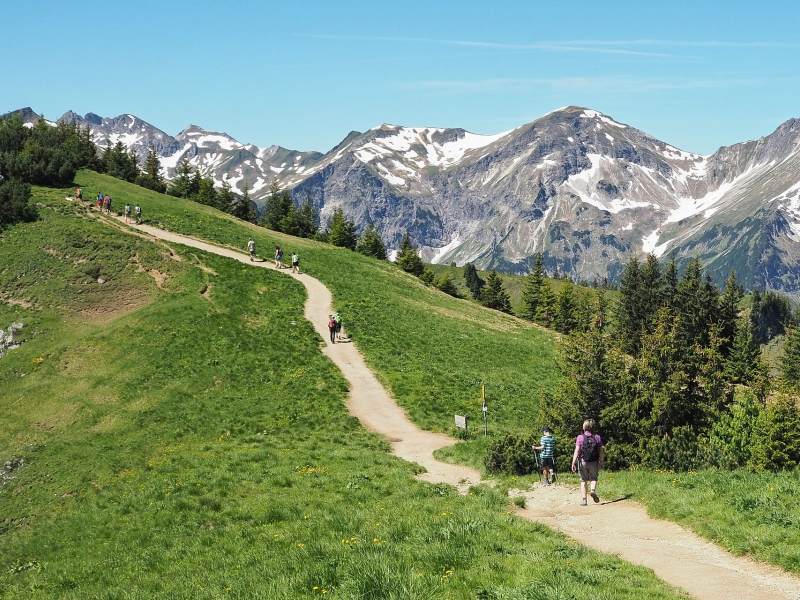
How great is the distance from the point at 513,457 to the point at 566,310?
318 feet

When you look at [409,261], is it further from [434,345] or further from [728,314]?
[434,345]

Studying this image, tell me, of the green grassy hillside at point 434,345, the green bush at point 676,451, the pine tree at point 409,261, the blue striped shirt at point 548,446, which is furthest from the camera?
the pine tree at point 409,261

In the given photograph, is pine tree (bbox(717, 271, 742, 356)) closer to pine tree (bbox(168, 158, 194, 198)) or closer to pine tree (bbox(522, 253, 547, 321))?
pine tree (bbox(522, 253, 547, 321))

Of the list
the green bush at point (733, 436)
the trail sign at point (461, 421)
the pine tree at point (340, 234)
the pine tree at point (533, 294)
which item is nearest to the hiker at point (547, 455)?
the green bush at point (733, 436)

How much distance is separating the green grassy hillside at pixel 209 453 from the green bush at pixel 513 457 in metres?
3.55

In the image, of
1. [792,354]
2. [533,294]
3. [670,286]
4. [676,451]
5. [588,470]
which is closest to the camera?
[588,470]

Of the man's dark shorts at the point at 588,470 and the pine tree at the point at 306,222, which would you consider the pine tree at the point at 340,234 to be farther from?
the man's dark shorts at the point at 588,470

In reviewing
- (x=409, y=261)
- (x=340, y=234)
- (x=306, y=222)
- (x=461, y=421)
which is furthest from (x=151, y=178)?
(x=461, y=421)

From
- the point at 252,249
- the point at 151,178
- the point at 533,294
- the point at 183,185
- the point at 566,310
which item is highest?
the point at 183,185

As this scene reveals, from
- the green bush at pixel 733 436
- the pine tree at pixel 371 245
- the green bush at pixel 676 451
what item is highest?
the pine tree at pixel 371 245

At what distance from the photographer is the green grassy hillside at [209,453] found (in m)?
13.8

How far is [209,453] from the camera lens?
96.1 ft

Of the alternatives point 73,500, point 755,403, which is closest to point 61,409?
point 73,500

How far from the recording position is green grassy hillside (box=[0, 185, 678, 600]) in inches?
542
